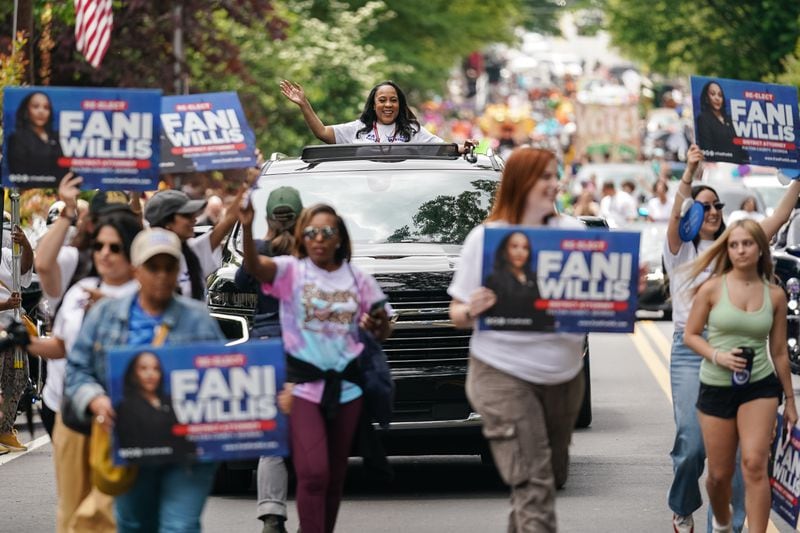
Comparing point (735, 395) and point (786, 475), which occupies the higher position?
point (735, 395)

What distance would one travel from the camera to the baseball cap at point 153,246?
7094 mm

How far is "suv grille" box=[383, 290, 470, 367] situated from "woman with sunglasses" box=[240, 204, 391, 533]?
244 cm

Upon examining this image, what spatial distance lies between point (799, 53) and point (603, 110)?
73.6 feet

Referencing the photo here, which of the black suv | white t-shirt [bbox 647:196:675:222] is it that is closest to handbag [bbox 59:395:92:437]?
the black suv

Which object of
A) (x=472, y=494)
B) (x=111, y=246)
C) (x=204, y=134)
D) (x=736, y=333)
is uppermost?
(x=204, y=134)

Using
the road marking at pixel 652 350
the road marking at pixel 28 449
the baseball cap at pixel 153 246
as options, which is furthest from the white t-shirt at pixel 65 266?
the road marking at pixel 652 350

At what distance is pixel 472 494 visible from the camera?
38.7ft

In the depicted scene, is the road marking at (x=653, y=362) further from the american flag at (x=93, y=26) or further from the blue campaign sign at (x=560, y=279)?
the blue campaign sign at (x=560, y=279)

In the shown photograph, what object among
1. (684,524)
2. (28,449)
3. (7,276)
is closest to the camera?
(684,524)

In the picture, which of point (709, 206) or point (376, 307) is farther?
A: point (709, 206)

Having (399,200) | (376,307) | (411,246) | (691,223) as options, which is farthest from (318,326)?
(399,200)

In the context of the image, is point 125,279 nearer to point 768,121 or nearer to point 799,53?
point 768,121

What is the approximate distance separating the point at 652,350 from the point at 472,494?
10.6 m

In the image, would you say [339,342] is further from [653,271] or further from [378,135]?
[653,271]
